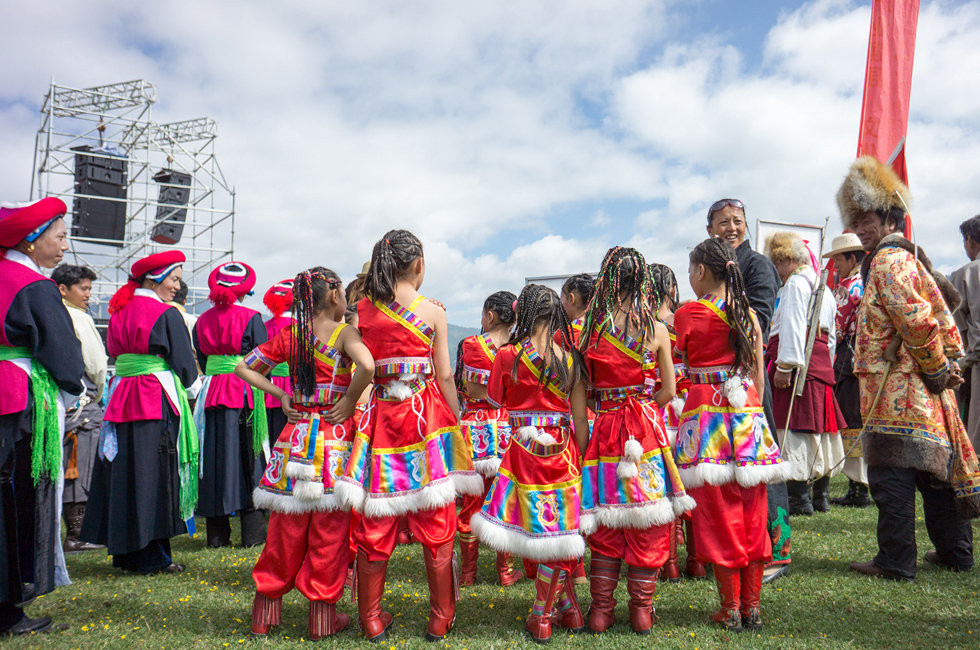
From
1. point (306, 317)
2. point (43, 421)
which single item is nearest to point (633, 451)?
point (306, 317)

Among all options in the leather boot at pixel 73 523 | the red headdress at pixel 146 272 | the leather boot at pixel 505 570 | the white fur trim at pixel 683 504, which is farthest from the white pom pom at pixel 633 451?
the leather boot at pixel 73 523

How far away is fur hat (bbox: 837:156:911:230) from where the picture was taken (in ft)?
14.1

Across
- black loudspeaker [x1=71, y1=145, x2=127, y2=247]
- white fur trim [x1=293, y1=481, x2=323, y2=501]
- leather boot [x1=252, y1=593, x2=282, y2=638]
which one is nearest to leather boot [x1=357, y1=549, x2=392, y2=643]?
white fur trim [x1=293, y1=481, x2=323, y2=501]

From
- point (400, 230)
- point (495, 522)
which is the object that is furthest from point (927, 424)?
point (400, 230)

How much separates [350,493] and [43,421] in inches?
69.4

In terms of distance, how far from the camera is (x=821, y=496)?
21.0 feet

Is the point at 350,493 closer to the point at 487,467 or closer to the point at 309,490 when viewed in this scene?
the point at 309,490

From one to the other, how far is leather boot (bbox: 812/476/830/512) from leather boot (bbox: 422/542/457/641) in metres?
4.56

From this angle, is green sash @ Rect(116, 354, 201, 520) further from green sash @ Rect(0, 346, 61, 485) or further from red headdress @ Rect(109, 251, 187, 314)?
green sash @ Rect(0, 346, 61, 485)

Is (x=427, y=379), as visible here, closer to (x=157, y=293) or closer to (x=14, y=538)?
(x=14, y=538)

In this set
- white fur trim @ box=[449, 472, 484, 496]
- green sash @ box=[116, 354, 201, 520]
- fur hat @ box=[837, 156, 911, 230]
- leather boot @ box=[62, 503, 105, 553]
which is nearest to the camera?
white fur trim @ box=[449, 472, 484, 496]

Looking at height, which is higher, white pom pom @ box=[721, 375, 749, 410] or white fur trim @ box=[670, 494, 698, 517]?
white pom pom @ box=[721, 375, 749, 410]

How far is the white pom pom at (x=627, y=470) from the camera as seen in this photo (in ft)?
10.8

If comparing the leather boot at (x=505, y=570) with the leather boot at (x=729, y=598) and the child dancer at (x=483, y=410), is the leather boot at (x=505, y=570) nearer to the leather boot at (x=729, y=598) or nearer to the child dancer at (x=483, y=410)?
the child dancer at (x=483, y=410)
